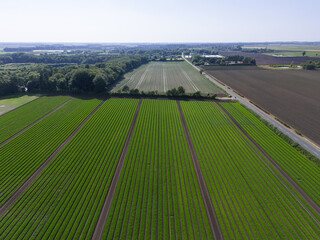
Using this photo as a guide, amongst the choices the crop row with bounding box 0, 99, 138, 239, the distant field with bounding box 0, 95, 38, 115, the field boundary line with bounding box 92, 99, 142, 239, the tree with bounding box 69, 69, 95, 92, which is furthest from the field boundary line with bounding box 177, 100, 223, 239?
the distant field with bounding box 0, 95, 38, 115

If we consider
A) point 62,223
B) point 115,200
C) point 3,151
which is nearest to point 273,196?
point 115,200

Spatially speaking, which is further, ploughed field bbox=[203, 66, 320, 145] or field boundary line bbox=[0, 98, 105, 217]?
ploughed field bbox=[203, 66, 320, 145]

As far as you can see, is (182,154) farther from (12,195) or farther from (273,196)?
(12,195)

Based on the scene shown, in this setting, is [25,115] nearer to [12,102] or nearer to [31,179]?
[12,102]

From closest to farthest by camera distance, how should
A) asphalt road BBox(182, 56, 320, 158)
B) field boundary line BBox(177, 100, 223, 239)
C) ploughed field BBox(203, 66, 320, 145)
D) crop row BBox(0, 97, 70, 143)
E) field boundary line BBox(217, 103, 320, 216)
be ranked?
field boundary line BBox(177, 100, 223, 239), field boundary line BBox(217, 103, 320, 216), asphalt road BBox(182, 56, 320, 158), crop row BBox(0, 97, 70, 143), ploughed field BBox(203, 66, 320, 145)

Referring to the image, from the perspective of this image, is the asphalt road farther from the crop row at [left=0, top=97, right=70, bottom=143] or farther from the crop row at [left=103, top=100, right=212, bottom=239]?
the crop row at [left=0, top=97, right=70, bottom=143]

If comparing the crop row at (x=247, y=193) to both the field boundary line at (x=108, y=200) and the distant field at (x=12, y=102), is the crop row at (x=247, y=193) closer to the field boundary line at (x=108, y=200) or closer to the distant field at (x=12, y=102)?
the field boundary line at (x=108, y=200)

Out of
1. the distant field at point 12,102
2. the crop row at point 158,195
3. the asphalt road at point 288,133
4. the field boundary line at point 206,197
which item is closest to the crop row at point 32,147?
the crop row at point 158,195
